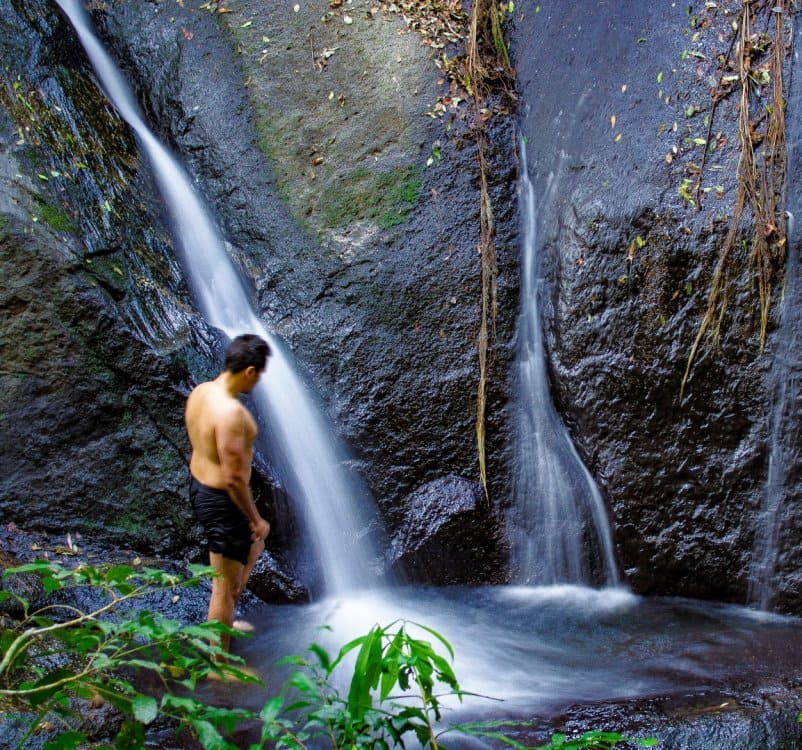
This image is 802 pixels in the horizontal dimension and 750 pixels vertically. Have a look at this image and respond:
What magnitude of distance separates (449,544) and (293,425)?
1544 millimetres

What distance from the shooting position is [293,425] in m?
5.84

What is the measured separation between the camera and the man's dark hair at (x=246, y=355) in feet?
12.7

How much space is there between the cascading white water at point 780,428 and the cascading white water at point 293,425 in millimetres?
2725

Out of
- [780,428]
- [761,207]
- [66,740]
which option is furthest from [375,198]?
[66,740]

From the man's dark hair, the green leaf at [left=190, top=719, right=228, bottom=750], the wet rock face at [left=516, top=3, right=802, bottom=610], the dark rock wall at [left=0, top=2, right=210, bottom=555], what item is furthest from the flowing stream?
the green leaf at [left=190, top=719, right=228, bottom=750]

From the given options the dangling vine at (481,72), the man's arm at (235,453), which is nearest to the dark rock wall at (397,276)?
the dangling vine at (481,72)

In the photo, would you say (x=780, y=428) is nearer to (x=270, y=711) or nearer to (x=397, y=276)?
(x=397, y=276)

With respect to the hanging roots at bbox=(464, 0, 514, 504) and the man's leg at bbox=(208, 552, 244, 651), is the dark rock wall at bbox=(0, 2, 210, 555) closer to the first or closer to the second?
the man's leg at bbox=(208, 552, 244, 651)

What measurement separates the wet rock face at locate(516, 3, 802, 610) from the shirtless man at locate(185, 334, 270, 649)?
8.63ft

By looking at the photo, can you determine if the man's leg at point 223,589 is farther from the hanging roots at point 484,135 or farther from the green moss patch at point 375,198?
the green moss patch at point 375,198

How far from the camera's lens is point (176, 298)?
6.03 m

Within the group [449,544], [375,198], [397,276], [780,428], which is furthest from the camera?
[375,198]

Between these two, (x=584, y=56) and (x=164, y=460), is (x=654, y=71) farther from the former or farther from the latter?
(x=164, y=460)

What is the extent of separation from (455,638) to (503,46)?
18.2ft
